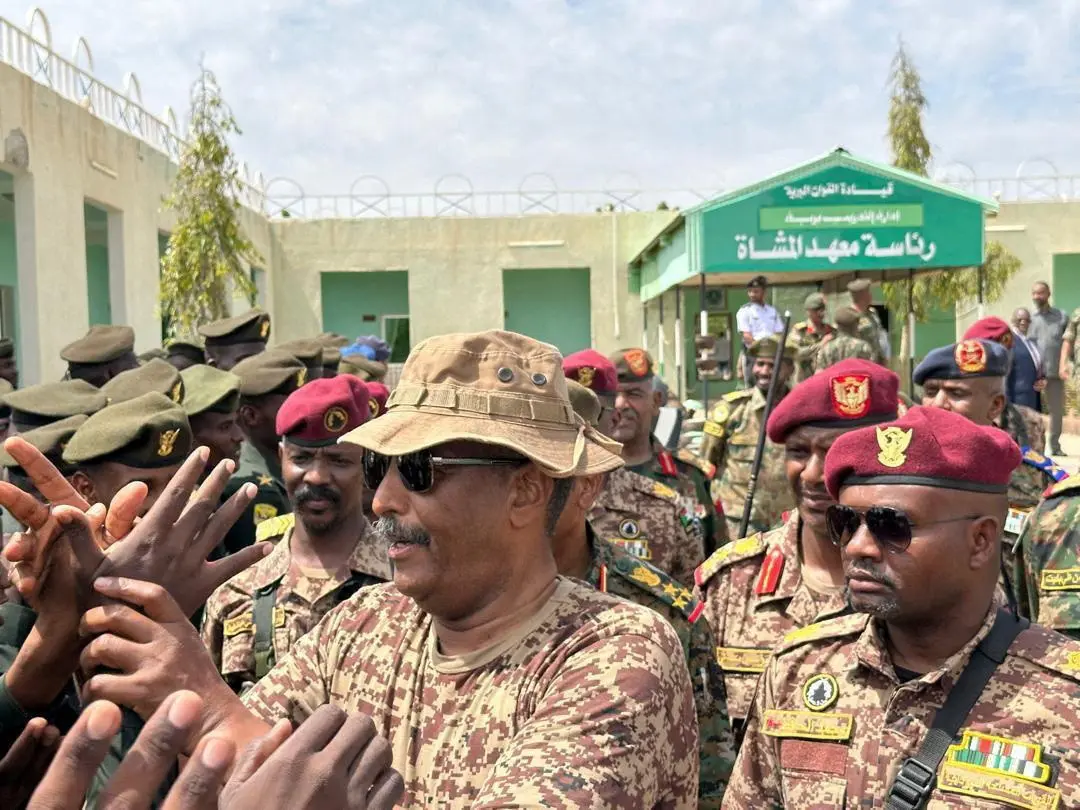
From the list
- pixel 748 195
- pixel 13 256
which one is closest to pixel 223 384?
pixel 748 195

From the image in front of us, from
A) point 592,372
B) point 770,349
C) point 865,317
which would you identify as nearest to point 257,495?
point 592,372

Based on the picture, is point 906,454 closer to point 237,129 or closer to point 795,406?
point 795,406

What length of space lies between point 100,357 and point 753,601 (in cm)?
485

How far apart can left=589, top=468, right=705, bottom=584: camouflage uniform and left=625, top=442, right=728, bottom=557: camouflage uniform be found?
1.97ft

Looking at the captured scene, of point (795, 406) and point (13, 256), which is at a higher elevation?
point (13, 256)

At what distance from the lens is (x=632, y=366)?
22.5 ft

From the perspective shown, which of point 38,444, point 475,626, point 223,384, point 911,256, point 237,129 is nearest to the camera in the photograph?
point 475,626

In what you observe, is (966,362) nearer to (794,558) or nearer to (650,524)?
(650,524)

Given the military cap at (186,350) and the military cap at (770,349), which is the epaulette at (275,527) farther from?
the military cap at (770,349)

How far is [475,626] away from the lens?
2.28 metres

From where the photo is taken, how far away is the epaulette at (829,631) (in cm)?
301

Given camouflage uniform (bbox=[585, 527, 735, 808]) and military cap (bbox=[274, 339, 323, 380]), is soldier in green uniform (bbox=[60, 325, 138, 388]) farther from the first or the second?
camouflage uniform (bbox=[585, 527, 735, 808])

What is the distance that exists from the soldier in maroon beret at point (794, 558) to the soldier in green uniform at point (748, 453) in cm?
274

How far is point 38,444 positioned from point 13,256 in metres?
15.4
